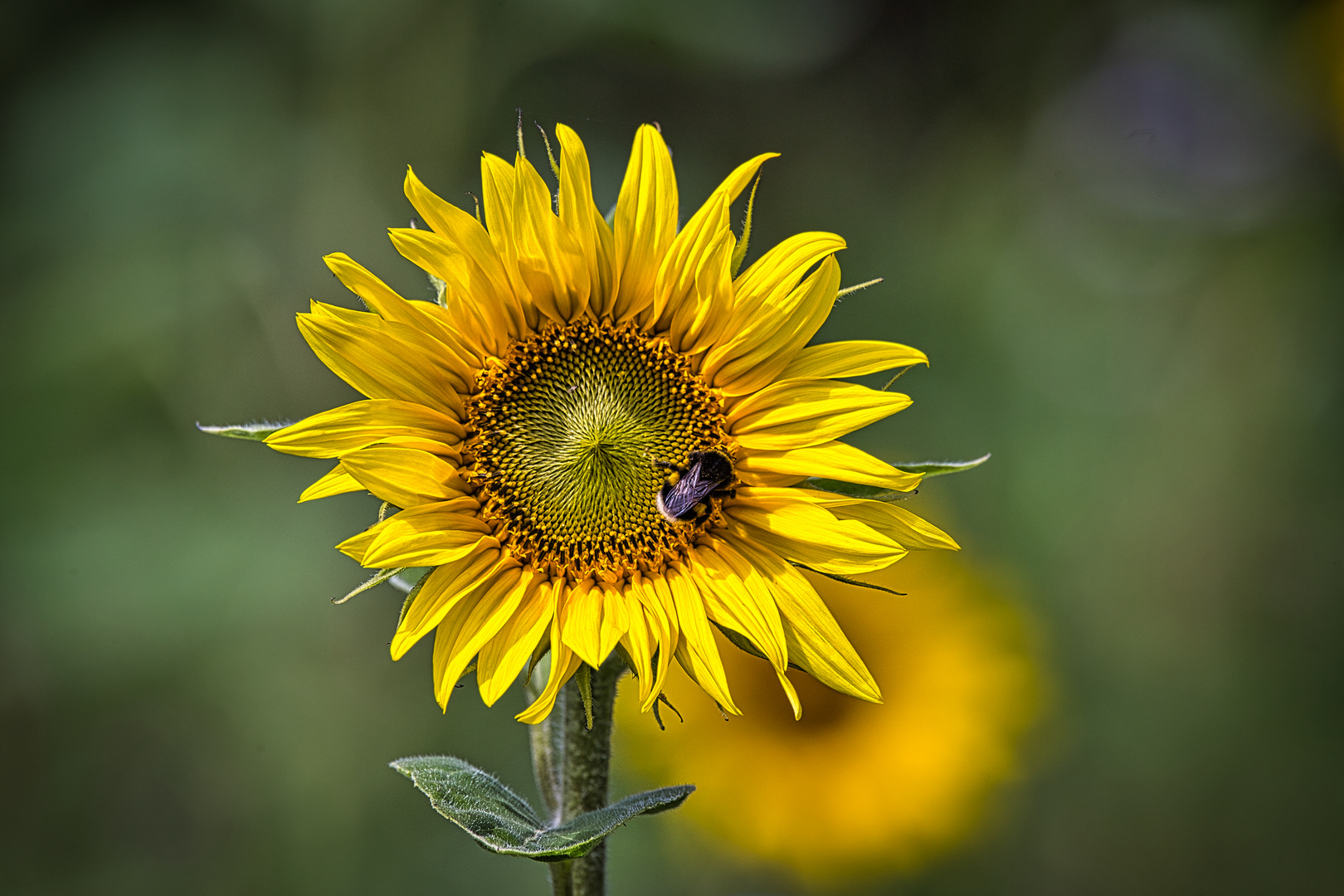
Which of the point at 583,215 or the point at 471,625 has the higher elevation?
the point at 583,215

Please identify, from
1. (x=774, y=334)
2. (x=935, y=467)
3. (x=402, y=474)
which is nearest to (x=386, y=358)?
(x=402, y=474)

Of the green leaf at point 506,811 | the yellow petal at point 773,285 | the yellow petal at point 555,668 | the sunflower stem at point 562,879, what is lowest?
the sunflower stem at point 562,879

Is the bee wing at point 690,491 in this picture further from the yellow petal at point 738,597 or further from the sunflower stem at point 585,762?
the sunflower stem at point 585,762

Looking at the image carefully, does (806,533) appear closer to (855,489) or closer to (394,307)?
(855,489)

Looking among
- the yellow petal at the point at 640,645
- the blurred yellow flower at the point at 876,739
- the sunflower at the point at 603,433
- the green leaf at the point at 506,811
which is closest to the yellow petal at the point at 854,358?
the sunflower at the point at 603,433

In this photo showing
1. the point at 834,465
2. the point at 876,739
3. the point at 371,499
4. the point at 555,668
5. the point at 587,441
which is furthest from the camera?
the point at 371,499

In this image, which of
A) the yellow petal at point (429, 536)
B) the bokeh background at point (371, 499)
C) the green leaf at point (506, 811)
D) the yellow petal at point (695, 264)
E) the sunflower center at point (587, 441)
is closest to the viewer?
the green leaf at point (506, 811)
